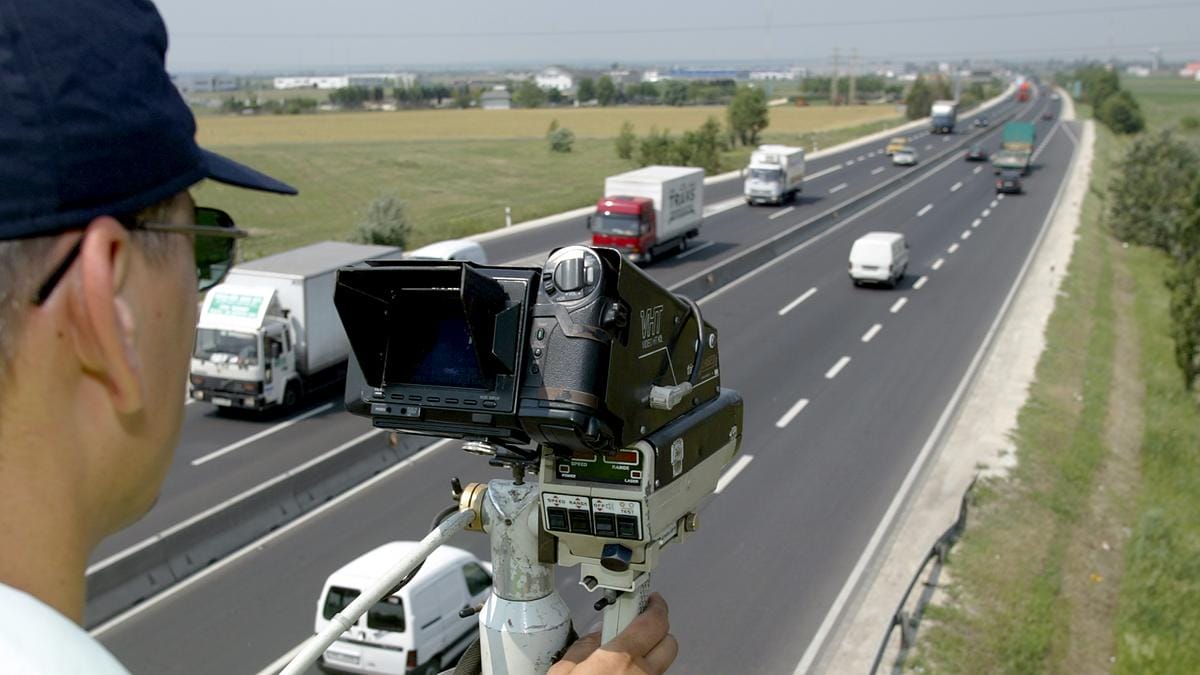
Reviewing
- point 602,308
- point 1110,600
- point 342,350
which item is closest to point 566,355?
point 602,308

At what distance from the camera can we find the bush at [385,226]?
41469 mm

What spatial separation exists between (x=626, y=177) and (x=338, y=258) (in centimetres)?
1803

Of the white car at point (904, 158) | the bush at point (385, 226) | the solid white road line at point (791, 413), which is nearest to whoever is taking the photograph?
the solid white road line at point (791, 413)

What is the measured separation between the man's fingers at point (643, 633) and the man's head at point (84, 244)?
75.6 inches

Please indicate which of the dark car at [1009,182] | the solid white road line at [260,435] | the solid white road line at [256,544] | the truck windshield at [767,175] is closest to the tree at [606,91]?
the dark car at [1009,182]

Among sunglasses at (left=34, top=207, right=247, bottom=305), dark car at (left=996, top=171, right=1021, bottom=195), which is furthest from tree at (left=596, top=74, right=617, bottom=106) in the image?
sunglasses at (left=34, top=207, right=247, bottom=305)

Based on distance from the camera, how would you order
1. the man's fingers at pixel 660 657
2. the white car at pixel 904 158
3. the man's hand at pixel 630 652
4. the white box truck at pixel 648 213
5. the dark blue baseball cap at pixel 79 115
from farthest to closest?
the white car at pixel 904 158, the white box truck at pixel 648 213, the man's fingers at pixel 660 657, the man's hand at pixel 630 652, the dark blue baseball cap at pixel 79 115

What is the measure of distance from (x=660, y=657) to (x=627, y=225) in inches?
1391

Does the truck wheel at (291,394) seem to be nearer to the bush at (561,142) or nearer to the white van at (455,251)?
the white van at (455,251)

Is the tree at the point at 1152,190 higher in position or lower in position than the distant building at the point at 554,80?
lower

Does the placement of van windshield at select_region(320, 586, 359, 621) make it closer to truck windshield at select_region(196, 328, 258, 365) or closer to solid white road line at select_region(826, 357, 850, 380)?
truck windshield at select_region(196, 328, 258, 365)

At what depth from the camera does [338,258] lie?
25.0 m

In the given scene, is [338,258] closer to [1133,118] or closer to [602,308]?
[602,308]

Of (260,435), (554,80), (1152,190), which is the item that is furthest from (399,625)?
(554,80)
